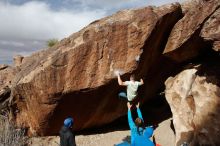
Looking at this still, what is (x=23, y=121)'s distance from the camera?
12.1 metres

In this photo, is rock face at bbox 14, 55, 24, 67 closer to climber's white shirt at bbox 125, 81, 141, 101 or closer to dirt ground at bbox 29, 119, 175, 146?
dirt ground at bbox 29, 119, 175, 146

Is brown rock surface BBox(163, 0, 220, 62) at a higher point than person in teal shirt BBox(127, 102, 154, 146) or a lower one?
higher

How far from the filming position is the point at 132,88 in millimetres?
10508

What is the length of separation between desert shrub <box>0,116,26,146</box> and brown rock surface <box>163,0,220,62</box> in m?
4.58

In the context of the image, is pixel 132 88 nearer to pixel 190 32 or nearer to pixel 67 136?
pixel 190 32

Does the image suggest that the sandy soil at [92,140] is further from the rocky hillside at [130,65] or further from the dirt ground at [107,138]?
the rocky hillside at [130,65]

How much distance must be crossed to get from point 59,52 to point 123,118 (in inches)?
129

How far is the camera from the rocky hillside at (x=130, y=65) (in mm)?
10383

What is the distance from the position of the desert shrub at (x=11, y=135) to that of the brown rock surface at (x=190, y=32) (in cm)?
458

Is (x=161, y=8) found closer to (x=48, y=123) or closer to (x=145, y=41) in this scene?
(x=145, y=41)

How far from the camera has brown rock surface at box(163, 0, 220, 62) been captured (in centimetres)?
1022

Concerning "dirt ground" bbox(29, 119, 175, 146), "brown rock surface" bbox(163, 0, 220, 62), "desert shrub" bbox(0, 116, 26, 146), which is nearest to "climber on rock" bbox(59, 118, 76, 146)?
"desert shrub" bbox(0, 116, 26, 146)

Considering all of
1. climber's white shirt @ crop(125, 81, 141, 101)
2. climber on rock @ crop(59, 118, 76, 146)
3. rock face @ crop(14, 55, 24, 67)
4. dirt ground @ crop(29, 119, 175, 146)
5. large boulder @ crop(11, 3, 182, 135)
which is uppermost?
rock face @ crop(14, 55, 24, 67)

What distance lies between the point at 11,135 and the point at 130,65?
379cm
